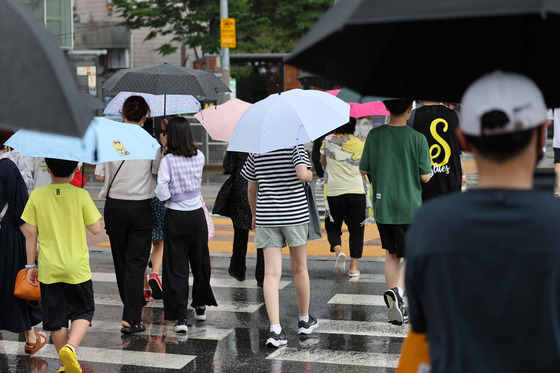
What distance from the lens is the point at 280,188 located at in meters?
6.11

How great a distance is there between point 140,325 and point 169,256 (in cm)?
65

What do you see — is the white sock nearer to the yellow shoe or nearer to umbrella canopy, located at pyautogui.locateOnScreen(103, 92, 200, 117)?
the yellow shoe

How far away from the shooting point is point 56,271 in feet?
17.2

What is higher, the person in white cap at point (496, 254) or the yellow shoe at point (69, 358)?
the person in white cap at point (496, 254)

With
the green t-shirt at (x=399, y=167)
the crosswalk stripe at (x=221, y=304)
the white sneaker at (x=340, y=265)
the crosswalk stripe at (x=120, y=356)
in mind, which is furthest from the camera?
the white sneaker at (x=340, y=265)

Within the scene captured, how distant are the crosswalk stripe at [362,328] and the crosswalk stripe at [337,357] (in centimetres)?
56

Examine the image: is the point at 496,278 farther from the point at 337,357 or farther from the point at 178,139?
the point at 178,139

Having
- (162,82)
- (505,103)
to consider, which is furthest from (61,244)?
(505,103)

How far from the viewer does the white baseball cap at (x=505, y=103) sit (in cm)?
200

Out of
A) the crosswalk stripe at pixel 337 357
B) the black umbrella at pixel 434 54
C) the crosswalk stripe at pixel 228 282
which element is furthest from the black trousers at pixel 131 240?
the black umbrella at pixel 434 54

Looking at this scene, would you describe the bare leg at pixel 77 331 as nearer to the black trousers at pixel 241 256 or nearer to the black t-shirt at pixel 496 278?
the black trousers at pixel 241 256

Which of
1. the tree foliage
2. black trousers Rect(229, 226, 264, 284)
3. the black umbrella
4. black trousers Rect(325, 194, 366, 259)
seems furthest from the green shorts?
the tree foliage

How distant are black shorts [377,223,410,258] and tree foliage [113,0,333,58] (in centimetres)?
2248

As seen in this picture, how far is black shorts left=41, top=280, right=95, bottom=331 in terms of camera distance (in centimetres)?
531
